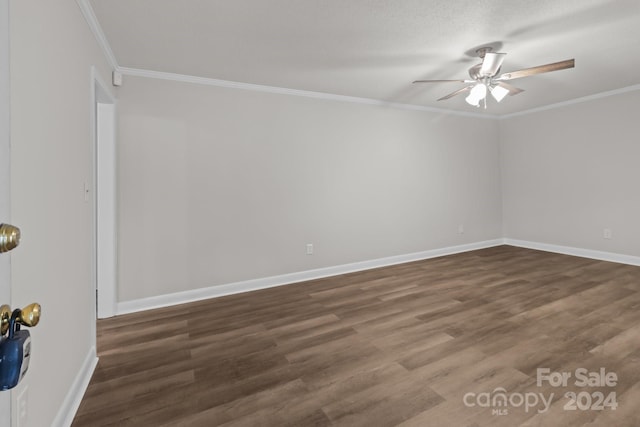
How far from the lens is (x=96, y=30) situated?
223 cm

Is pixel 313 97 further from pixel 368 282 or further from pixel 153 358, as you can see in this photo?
pixel 153 358

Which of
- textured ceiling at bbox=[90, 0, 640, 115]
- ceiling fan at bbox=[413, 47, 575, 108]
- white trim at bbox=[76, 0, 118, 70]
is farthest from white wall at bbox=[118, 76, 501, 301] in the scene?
ceiling fan at bbox=[413, 47, 575, 108]

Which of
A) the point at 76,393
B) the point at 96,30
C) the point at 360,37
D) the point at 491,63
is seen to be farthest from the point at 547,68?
the point at 76,393

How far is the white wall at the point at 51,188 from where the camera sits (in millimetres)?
1168

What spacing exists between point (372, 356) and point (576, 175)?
4731mm

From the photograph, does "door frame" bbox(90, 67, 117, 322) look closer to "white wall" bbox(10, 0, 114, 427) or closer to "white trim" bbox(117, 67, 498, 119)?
"white trim" bbox(117, 67, 498, 119)

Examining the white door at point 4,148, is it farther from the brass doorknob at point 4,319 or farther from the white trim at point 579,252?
the white trim at point 579,252

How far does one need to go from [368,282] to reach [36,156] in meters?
3.20

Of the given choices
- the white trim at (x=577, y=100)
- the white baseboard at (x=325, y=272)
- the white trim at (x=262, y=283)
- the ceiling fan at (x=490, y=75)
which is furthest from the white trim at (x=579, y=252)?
the ceiling fan at (x=490, y=75)

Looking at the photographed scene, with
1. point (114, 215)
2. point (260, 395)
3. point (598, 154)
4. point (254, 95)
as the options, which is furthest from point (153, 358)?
point (598, 154)

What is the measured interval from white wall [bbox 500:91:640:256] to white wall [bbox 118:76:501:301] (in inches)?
47.6

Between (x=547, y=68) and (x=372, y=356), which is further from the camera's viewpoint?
(x=547, y=68)

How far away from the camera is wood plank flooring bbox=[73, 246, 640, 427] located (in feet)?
5.24

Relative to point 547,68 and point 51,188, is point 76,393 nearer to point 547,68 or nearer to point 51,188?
point 51,188
